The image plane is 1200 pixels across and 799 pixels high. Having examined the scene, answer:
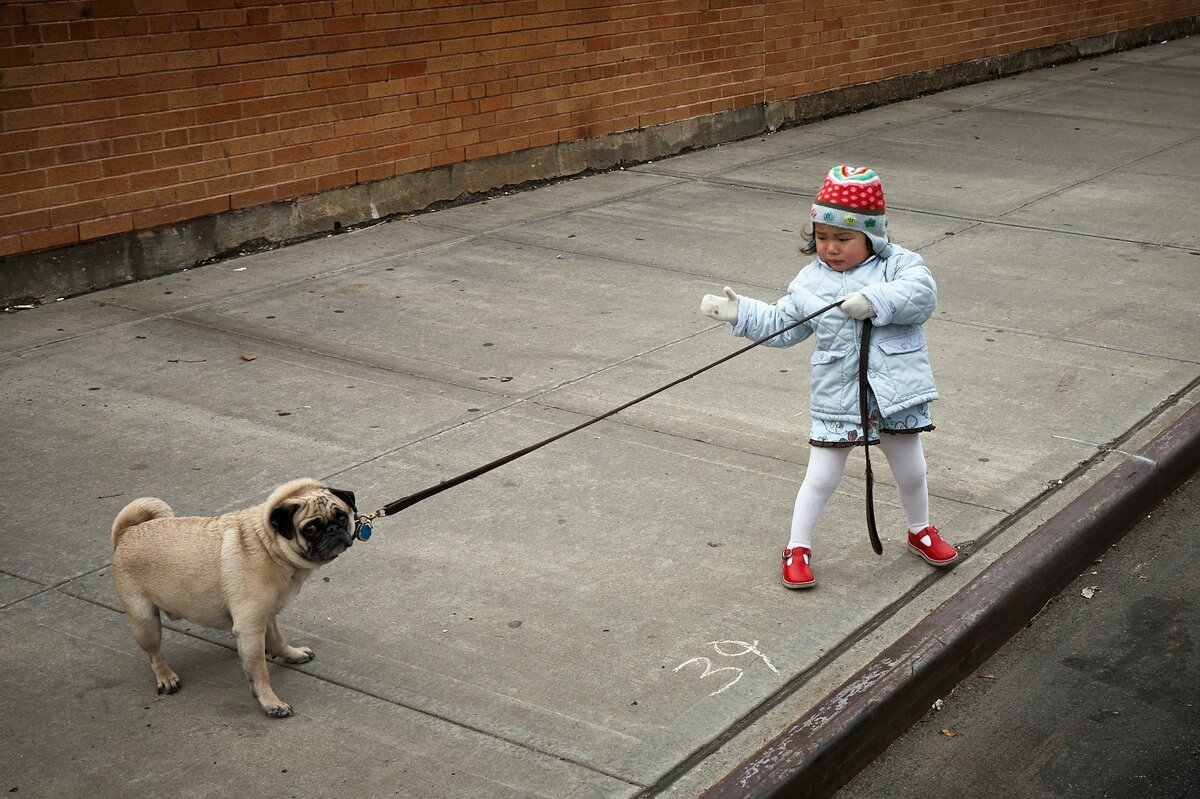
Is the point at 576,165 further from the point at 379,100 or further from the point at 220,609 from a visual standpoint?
the point at 220,609

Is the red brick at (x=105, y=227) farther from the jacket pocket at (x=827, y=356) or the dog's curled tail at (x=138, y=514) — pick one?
the jacket pocket at (x=827, y=356)

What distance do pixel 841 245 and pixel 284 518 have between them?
1.94 metres

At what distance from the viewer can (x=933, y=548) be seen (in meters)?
4.66

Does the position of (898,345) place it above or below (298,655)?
above

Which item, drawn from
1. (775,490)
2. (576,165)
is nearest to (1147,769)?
(775,490)

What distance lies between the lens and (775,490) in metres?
5.28

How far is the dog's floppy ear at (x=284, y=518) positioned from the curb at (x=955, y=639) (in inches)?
48.3

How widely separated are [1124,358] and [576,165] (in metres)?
5.07

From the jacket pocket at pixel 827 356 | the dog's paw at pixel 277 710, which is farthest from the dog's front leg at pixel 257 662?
the jacket pocket at pixel 827 356

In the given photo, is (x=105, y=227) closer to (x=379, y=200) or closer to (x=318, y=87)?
(x=318, y=87)

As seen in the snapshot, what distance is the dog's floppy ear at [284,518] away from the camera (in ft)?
11.6

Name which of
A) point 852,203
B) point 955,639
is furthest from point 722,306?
point 955,639

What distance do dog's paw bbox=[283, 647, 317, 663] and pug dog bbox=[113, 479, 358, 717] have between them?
192mm

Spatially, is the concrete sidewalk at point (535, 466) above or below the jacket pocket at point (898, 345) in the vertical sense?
below
